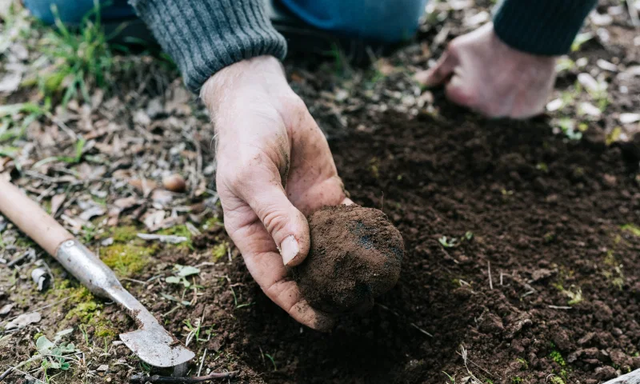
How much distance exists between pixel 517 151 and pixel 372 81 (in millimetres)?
1013

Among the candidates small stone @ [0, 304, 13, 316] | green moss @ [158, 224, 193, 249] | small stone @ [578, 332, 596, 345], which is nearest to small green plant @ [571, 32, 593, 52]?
small stone @ [578, 332, 596, 345]

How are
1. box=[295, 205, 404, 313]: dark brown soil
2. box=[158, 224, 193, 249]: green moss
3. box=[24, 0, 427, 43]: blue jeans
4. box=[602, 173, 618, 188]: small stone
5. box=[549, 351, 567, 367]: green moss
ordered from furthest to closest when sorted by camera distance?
box=[24, 0, 427, 43]: blue jeans, box=[602, 173, 618, 188]: small stone, box=[158, 224, 193, 249]: green moss, box=[549, 351, 567, 367]: green moss, box=[295, 205, 404, 313]: dark brown soil

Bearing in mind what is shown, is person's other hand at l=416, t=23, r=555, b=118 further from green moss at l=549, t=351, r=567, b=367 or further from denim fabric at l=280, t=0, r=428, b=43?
green moss at l=549, t=351, r=567, b=367

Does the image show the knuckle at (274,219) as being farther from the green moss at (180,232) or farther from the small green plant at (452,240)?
the small green plant at (452,240)

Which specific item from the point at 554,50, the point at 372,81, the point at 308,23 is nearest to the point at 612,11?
the point at 554,50

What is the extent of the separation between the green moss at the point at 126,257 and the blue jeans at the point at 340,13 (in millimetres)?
1618

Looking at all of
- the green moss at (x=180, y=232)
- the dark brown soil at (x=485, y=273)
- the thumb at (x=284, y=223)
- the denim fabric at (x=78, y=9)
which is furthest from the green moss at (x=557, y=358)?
the denim fabric at (x=78, y=9)

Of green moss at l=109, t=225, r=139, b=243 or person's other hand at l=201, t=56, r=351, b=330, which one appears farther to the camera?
green moss at l=109, t=225, r=139, b=243

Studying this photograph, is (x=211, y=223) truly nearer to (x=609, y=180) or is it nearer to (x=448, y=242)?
(x=448, y=242)

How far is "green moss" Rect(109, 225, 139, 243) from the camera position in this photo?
2.39 meters

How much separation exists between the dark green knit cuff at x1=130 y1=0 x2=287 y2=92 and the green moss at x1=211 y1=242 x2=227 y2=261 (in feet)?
2.37

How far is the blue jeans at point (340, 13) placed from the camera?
3.18 metres

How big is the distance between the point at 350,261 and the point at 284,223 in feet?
0.86

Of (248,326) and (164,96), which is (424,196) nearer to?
(248,326)
